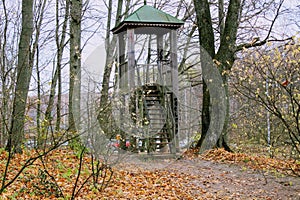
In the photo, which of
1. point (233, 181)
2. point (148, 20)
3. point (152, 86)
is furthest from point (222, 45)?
point (233, 181)

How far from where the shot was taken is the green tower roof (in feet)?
31.9

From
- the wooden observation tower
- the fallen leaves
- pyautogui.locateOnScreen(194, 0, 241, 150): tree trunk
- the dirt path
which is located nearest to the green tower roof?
the wooden observation tower

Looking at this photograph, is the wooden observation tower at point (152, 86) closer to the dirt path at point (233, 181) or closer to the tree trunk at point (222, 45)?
the tree trunk at point (222, 45)

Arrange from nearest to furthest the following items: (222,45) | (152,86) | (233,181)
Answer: (233,181), (222,45), (152,86)

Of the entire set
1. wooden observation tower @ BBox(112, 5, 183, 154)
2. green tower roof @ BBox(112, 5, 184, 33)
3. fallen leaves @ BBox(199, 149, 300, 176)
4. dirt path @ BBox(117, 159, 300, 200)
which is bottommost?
dirt path @ BBox(117, 159, 300, 200)

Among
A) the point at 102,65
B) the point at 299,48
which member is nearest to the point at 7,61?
the point at 102,65

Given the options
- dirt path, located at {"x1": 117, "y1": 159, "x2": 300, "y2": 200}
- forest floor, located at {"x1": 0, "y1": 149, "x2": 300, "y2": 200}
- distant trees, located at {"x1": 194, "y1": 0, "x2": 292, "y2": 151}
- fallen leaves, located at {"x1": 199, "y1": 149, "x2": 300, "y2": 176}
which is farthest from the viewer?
distant trees, located at {"x1": 194, "y1": 0, "x2": 292, "y2": 151}

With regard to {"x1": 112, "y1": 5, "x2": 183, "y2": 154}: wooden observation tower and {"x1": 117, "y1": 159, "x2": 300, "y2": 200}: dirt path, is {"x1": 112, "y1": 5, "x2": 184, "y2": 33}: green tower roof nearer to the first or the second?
{"x1": 112, "y1": 5, "x2": 183, "y2": 154}: wooden observation tower

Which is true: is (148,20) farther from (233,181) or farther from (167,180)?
(233,181)

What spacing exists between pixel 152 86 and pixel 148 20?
1.81 meters

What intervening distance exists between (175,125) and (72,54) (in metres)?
3.28

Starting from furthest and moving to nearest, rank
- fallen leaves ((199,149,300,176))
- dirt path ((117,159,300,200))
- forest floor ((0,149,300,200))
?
fallen leaves ((199,149,300,176)) < dirt path ((117,159,300,200)) < forest floor ((0,149,300,200))

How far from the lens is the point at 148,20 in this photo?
32.2 feet

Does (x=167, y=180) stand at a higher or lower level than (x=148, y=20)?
lower
